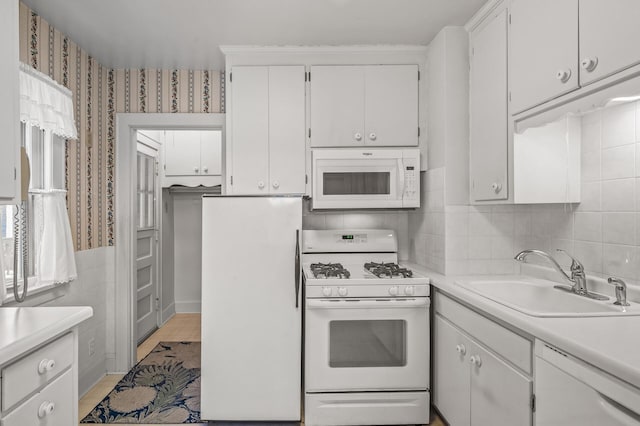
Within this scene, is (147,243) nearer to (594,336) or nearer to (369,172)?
(369,172)

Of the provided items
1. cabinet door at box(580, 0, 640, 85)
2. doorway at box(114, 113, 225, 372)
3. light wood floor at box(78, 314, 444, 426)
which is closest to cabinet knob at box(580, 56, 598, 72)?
cabinet door at box(580, 0, 640, 85)

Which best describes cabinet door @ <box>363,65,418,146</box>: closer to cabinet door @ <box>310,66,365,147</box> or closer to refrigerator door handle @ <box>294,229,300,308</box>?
cabinet door @ <box>310,66,365,147</box>

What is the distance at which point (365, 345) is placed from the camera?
2422 mm

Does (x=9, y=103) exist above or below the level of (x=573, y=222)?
above

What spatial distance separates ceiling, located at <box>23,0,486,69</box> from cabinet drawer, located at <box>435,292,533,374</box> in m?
1.67

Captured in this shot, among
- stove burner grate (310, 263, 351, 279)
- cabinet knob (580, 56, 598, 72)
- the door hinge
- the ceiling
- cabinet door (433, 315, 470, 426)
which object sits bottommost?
cabinet door (433, 315, 470, 426)

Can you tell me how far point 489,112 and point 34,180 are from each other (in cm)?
269

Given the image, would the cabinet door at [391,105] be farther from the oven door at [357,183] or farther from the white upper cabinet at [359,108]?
the oven door at [357,183]

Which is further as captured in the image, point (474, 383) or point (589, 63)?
point (474, 383)

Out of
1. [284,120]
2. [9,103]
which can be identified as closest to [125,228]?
[284,120]

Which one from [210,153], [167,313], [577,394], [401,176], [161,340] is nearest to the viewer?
[577,394]

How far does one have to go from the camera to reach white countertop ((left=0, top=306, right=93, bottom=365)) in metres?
1.21

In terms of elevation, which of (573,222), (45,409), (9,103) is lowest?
(45,409)

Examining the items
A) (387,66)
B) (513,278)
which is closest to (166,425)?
(513,278)
